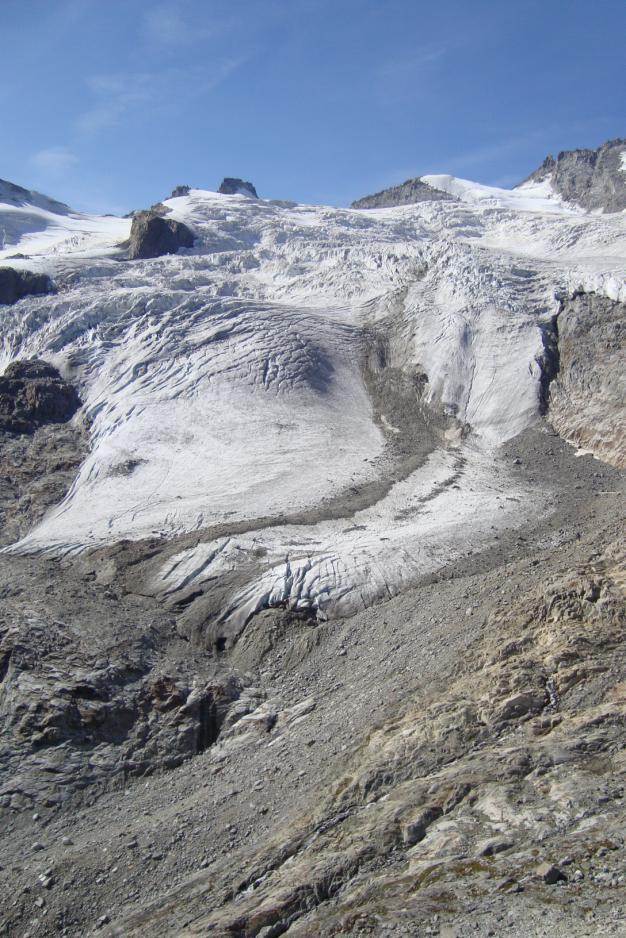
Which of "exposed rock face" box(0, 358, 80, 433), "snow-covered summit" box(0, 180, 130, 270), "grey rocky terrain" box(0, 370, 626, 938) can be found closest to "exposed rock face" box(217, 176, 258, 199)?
"snow-covered summit" box(0, 180, 130, 270)

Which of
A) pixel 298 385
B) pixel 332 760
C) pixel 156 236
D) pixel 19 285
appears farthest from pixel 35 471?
pixel 156 236

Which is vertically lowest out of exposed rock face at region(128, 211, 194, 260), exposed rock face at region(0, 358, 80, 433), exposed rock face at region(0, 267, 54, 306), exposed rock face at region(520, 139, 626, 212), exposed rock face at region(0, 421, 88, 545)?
exposed rock face at region(0, 421, 88, 545)

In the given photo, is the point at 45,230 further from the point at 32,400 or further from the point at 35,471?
the point at 35,471

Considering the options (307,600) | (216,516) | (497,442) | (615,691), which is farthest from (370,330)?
(615,691)

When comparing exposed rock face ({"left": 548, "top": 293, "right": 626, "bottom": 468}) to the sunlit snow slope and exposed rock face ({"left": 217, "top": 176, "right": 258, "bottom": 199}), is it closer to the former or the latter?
the sunlit snow slope

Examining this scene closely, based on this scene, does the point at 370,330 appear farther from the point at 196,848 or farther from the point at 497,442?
the point at 196,848
